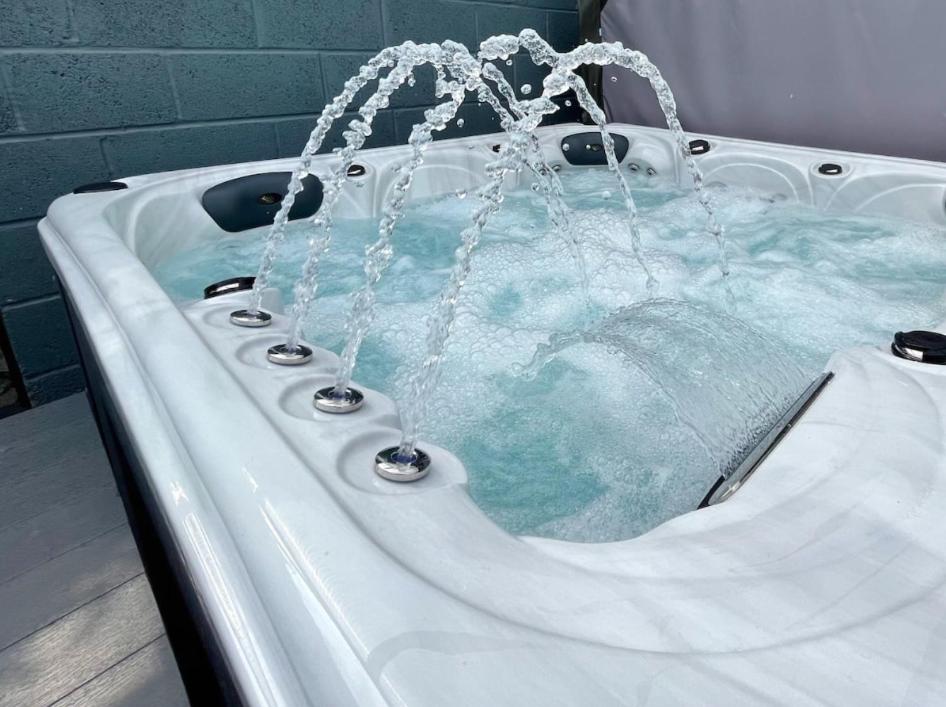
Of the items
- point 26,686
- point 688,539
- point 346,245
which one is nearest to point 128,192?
point 346,245

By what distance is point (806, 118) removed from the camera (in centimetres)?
225

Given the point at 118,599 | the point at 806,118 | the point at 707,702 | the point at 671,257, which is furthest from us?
the point at 806,118

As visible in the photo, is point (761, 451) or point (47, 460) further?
point (47, 460)

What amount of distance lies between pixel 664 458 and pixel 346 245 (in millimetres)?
1243

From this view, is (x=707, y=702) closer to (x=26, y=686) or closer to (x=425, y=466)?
(x=425, y=466)

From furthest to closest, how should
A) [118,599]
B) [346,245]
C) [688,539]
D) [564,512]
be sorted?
[346,245], [118,599], [564,512], [688,539]

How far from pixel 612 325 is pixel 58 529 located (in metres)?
1.12

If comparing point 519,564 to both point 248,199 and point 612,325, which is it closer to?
point 612,325

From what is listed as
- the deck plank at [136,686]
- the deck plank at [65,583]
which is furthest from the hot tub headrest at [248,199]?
the deck plank at [136,686]

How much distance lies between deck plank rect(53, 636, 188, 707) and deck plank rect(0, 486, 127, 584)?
33 centimetres

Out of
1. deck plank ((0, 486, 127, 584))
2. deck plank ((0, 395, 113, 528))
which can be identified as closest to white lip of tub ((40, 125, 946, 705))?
Result: deck plank ((0, 486, 127, 584))

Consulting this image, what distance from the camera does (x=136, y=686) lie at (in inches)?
31.7

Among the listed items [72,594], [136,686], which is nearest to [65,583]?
[72,594]

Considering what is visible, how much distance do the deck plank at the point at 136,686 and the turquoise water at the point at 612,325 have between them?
499mm
